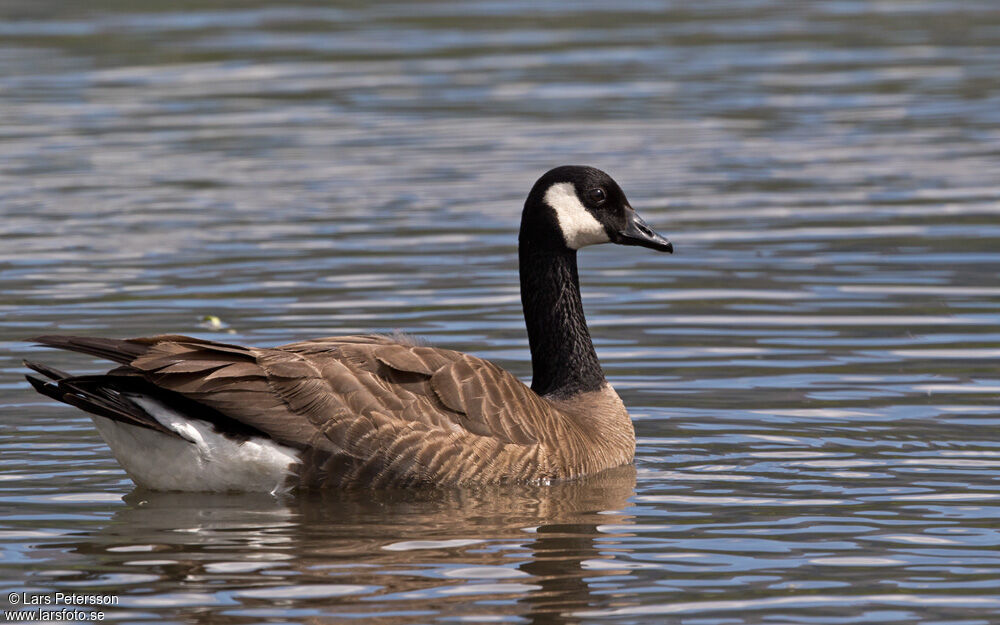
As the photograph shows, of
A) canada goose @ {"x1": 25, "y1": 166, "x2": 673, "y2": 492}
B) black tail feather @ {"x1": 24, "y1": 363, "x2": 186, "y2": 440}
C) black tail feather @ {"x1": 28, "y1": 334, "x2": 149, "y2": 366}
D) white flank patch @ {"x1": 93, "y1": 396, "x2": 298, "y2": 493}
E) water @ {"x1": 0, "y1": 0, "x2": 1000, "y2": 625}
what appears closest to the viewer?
water @ {"x1": 0, "y1": 0, "x2": 1000, "y2": 625}

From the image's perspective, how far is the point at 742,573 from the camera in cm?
881

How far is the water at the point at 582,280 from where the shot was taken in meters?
8.95

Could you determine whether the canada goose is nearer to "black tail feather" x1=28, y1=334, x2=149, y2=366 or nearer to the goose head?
"black tail feather" x1=28, y1=334, x2=149, y2=366

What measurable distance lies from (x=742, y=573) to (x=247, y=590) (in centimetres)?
239

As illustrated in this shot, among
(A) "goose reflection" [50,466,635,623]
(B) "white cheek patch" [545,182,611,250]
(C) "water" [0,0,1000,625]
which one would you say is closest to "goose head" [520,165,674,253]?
(B) "white cheek patch" [545,182,611,250]

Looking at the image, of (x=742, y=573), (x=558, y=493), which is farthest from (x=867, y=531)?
(x=558, y=493)

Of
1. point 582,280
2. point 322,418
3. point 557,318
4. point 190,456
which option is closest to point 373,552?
point 322,418

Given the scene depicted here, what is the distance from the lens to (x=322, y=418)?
10266mm

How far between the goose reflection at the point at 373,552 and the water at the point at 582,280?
29 mm

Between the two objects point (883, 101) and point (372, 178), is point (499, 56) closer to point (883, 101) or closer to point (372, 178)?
point (883, 101)

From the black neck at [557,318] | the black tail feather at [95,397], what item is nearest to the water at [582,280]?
the black tail feather at [95,397]

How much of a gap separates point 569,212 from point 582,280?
189 inches

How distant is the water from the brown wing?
0.23 meters

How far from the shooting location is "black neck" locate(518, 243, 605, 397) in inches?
473
